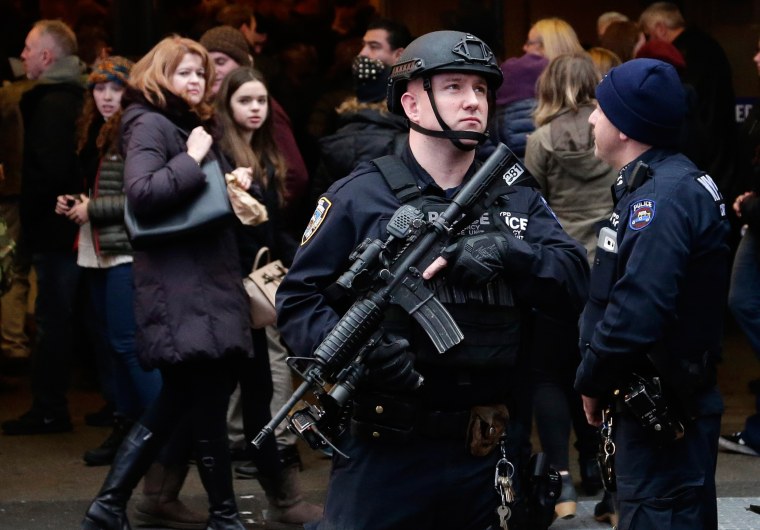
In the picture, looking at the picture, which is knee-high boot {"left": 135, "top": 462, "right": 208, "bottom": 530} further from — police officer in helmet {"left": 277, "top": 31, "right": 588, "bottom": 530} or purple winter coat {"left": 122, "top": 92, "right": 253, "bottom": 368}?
police officer in helmet {"left": 277, "top": 31, "right": 588, "bottom": 530}

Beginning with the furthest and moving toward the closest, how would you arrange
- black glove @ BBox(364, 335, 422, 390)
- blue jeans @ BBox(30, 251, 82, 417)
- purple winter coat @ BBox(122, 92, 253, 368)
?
blue jeans @ BBox(30, 251, 82, 417)
purple winter coat @ BBox(122, 92, 253, 368)
black glove @ BBox(364, 335, 422, 390)

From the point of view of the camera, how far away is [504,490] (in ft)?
12.9

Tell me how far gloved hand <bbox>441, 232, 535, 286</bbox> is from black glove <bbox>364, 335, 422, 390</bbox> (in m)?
0.24

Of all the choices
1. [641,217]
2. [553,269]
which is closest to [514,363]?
[553,269]

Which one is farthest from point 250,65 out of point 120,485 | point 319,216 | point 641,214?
point 641,214

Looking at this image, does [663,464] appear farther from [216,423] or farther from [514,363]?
[216,423]

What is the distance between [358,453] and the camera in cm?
391

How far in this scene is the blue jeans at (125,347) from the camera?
21.2ft

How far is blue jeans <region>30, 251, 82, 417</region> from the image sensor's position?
7.40 metres

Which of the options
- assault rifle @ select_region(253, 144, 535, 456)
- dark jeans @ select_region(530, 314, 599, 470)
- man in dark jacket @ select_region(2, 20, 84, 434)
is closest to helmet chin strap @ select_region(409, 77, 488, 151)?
assault rifle @ select_region(253, 144, 535, 456)

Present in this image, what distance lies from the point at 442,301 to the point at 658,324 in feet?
1.96

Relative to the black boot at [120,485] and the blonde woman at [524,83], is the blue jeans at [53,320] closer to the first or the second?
the black boot at [120,485]

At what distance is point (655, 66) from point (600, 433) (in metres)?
1.10

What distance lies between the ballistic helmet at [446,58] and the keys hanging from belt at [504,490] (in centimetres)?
107
